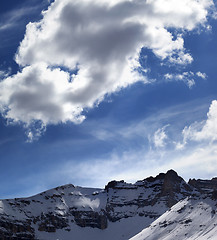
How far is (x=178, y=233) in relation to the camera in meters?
199

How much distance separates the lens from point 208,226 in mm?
193375

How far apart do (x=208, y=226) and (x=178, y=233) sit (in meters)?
17.1
